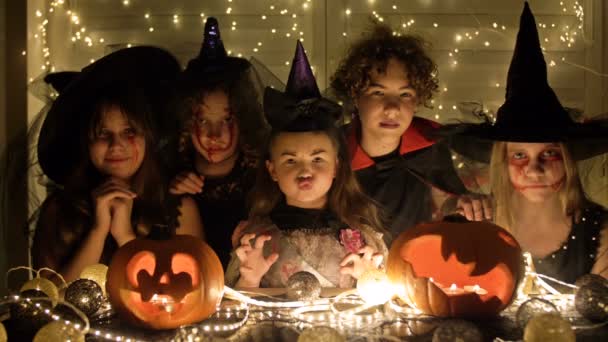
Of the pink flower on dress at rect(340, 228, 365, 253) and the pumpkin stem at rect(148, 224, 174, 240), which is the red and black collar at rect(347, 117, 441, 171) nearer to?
the pink flower on dress at rect(340, 228, 365, 253)

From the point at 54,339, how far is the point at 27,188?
4.40 ft

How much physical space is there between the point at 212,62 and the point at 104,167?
0.61 metres

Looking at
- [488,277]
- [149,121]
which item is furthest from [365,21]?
[488,277]

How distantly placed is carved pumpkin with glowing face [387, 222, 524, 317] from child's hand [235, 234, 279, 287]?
625mm

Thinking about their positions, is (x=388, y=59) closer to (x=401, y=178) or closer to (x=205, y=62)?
(x=401, y=178)

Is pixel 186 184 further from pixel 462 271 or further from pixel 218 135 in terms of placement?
pixel 462 271

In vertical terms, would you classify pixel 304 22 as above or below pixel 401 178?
above

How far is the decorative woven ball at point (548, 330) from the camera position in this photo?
1462 millimetres

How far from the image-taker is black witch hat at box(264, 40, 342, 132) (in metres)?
2.31

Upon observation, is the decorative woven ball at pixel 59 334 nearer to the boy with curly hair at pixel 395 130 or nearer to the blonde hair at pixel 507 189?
the boy with curly hair at pixel 395 130

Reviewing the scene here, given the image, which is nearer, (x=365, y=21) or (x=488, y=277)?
(x=488, y=277)

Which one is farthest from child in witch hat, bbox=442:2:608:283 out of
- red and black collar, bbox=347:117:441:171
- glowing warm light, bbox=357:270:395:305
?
glowing warm light, bbox=357:270:395:305

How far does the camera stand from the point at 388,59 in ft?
8.48

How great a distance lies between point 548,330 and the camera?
4.80 feet
